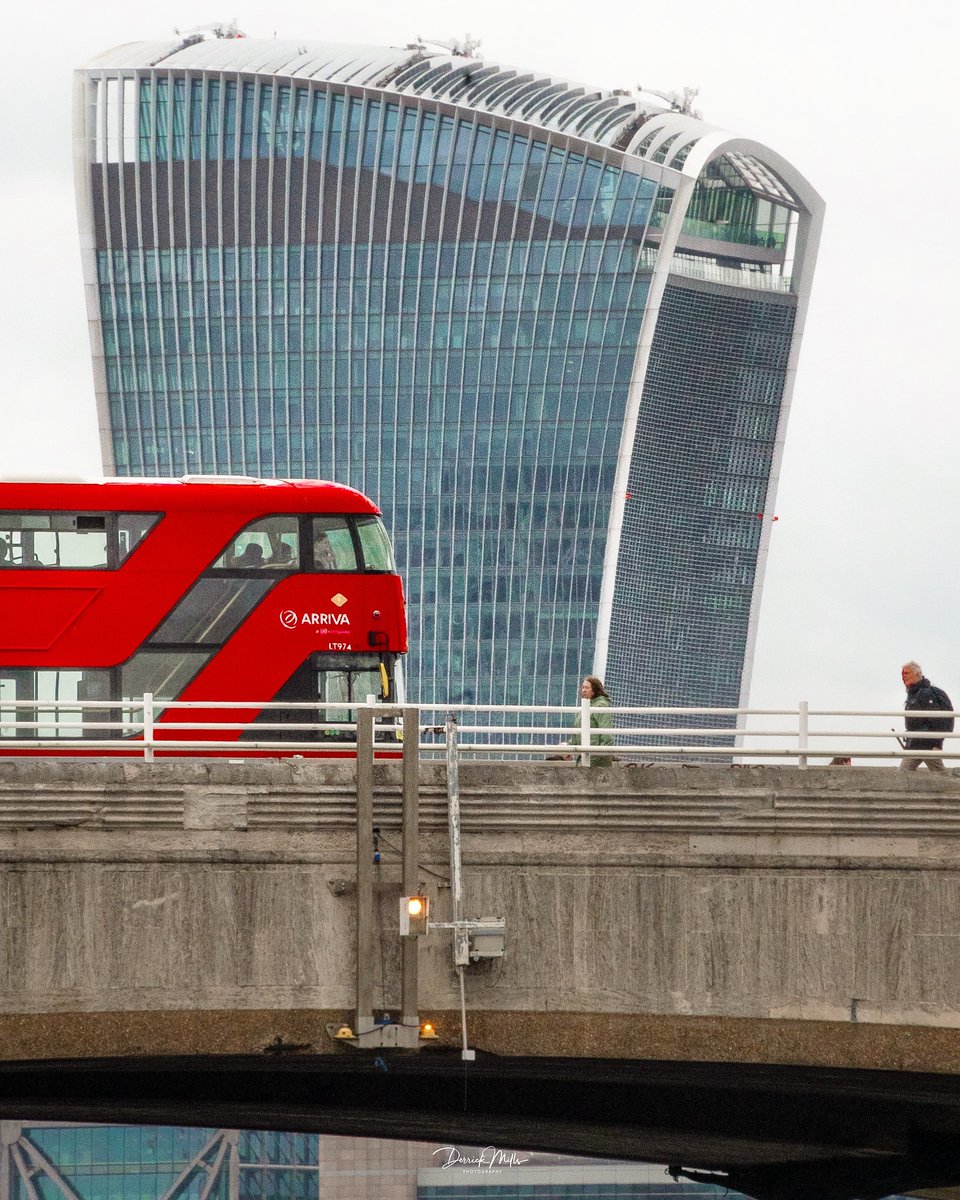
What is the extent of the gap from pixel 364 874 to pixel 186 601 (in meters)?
8.42

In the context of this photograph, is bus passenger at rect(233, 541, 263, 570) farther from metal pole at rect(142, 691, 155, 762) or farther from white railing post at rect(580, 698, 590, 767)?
white railing post at rect(580, 698, 590, 767)

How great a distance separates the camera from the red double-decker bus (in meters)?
27.4

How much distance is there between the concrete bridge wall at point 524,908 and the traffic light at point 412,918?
408 millimetres

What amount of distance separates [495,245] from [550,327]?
19.4ft

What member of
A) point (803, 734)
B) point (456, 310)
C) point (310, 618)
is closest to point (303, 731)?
point (310, 618)

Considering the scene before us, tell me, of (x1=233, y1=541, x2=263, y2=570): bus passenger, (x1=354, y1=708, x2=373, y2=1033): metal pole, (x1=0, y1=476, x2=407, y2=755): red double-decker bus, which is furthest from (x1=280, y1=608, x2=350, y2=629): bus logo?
(x1=354, y1=708, x2=373, y2=1033): metal pole

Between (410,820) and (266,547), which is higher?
(266,547)

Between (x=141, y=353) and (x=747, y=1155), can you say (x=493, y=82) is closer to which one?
(x=141, y=353)

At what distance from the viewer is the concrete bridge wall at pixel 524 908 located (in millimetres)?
20281

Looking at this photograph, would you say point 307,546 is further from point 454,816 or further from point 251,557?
point 454,816

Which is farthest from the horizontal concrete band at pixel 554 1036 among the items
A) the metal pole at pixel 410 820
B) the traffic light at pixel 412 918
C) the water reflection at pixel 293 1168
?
the water reflection at pixel 293 1168

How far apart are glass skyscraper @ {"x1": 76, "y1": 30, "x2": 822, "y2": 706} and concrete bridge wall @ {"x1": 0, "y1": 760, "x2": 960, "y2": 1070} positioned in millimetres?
99557

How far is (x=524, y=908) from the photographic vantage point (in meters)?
20.6

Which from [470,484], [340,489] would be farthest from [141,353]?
[340,489]
